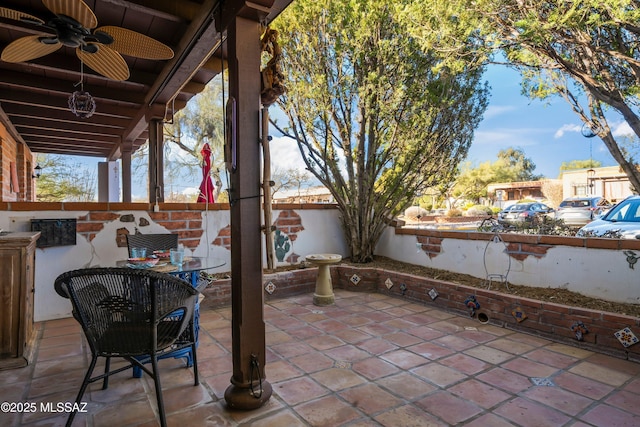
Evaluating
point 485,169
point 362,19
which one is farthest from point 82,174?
point 485,169

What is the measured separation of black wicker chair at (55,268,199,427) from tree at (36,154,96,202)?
Result: 42.8ft

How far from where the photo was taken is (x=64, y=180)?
12.7 metres

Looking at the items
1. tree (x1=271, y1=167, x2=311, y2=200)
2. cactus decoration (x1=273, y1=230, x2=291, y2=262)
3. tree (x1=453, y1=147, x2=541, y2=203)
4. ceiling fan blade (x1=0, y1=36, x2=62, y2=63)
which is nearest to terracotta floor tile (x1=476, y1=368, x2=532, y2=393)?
cactus decoration (x1=273, y1=230, x2=291, y2=262)

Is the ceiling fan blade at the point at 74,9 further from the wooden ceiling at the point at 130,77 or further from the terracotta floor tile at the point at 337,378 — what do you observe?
the terracotta floor tile at the point at 337,378

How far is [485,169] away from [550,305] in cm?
2757

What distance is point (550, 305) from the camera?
2.82 metres

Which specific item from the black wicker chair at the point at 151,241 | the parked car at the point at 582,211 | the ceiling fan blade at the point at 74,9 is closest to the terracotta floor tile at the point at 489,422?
the black wicker chair at the point at 151,241

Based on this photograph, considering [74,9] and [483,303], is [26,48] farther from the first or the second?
[483,303]

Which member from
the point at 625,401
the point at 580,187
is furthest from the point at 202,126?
the point at 580,187

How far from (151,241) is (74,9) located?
5.87ft

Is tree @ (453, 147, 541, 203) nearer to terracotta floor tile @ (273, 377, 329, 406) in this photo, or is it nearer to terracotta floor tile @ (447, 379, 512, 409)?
terracotta floor tile @ (447, 379, 512, 409)

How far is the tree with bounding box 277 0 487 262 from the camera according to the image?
421 centimetres

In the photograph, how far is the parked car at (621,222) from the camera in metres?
4.31

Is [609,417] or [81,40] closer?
[609,417]
